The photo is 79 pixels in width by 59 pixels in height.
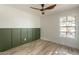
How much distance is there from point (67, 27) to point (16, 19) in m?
1.23

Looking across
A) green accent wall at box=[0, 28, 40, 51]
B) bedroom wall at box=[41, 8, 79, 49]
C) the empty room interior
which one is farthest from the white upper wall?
bedroom wall at box=[41, 8, 79, 49]

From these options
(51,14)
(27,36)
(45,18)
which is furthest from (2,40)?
(51,14)

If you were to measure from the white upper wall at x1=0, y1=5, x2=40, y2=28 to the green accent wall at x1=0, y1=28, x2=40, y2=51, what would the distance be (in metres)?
0.12

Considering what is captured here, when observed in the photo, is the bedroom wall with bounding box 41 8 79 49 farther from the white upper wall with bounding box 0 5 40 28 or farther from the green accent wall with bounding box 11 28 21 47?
the green accent wall with bounding box 11 28 21 47

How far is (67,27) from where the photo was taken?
2.43m

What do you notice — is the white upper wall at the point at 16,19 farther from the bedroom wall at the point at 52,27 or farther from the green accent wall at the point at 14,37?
the bedroom wall at the point at 52,27

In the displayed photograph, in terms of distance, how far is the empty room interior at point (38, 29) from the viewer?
242cm

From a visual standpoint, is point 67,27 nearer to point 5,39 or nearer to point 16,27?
point 16,27

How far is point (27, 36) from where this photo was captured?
8.79 feet

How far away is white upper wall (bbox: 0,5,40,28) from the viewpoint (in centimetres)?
233

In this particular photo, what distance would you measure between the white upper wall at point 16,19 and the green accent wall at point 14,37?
0.12m

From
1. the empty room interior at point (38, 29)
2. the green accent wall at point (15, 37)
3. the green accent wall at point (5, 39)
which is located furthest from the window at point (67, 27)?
the green accent wall at point (5, 39)
